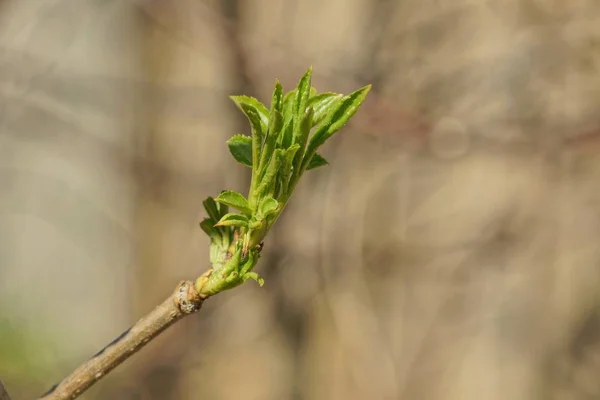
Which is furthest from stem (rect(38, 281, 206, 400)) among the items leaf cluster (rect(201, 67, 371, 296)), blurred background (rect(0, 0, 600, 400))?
blurred background (rect(0, 0, 600, 400))

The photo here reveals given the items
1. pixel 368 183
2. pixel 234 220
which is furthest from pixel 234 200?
pixel 368 183

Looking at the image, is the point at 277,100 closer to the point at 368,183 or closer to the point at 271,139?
the point at 271,139

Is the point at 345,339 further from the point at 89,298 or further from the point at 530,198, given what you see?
the point at 89,298

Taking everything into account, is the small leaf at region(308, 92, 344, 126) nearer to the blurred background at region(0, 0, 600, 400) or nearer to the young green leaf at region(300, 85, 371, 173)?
the young green leaf at region(300, 85, 371, 173)

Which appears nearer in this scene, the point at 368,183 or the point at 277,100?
the point at 277,100

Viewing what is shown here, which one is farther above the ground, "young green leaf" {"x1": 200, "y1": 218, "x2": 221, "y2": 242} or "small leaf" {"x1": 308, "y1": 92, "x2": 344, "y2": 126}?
"small leaf" {"x1": 308, "y1": 92, "x2": 344, "y2": 126}
